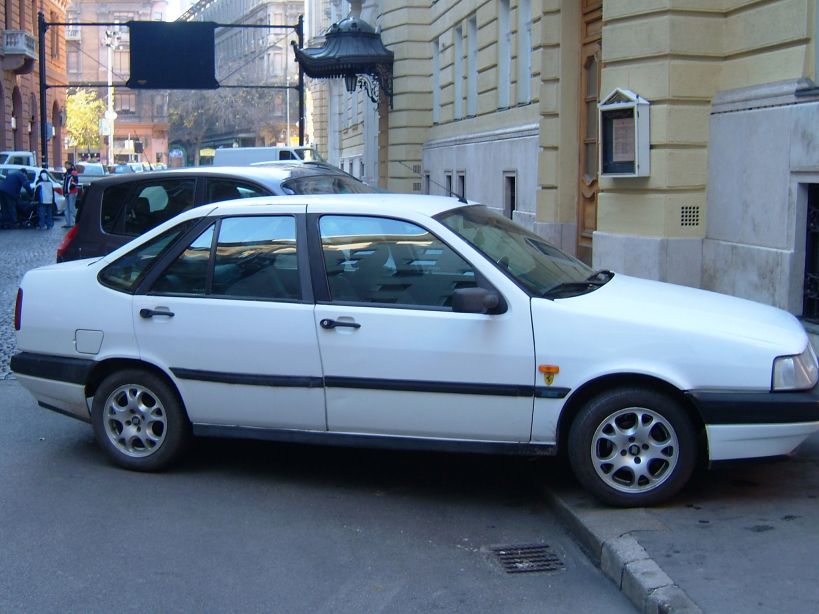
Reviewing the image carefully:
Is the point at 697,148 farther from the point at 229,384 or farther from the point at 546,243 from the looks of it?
the point at 229,384

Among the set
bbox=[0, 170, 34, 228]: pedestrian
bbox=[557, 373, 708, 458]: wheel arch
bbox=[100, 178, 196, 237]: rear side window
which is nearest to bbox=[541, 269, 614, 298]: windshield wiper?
bbox=[557, 373, 708, 458]: wheel arch

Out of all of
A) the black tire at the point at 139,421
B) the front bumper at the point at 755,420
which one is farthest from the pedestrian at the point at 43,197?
the front bumper at the point at 755,420

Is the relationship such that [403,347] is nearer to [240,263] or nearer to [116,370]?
[240,263]

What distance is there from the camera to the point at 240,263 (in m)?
6.55

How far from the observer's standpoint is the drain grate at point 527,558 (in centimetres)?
529

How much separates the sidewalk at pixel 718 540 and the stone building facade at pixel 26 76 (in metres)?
40.6

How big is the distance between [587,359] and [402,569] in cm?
144

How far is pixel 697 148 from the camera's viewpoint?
12.1 m

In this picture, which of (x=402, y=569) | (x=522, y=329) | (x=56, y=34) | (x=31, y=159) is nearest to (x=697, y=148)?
(x=522, y=329)

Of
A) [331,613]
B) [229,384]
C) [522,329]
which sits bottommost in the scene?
[331,613]

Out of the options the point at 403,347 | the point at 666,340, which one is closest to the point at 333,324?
the point at 403,347

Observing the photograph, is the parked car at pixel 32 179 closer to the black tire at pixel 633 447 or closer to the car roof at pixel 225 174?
the car roof at pixel 225 174

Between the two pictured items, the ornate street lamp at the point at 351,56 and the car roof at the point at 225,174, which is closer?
the car roof at the point at 225,174

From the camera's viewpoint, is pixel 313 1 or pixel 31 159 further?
pixel 313 1
